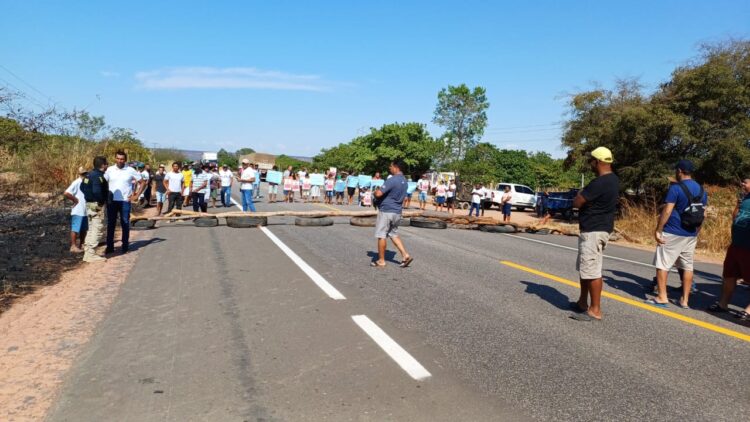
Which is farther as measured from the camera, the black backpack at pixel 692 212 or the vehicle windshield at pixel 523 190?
the vehicle windshield at pixel 523 190

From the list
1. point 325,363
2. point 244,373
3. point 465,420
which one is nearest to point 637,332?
point 465,420

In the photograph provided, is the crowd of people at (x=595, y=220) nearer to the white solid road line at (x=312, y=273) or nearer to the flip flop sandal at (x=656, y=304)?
the flip flop sandal at (x=656, y=304)

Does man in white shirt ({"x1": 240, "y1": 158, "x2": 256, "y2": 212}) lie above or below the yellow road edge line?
above

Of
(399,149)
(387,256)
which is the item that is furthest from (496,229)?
(399,149)

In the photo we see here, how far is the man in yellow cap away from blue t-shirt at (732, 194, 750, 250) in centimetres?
190

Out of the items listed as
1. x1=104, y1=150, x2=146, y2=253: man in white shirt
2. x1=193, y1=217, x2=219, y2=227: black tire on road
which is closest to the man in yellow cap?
x1=104, y1=150, x2=146, y2=253: man in white shirt

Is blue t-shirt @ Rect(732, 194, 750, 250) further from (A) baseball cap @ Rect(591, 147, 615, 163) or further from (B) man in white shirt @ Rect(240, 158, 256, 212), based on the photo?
(B) man in white shirt @ Rect(240, 158, 256, 212)

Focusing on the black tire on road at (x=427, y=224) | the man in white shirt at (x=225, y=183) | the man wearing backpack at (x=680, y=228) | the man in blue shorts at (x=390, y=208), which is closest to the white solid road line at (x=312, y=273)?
the man in blue shorts at (x=390, y=208)

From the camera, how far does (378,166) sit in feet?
204

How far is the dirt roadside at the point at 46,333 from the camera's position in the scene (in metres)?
3.52

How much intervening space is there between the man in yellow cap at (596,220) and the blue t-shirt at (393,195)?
330cm

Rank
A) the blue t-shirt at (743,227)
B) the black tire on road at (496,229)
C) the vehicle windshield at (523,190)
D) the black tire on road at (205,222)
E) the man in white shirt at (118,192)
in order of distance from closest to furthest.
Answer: the blue t-shirt at (743,227)
the man in white shirt at (118,192)
the black tire on road at (205,222)
the black tire on road at (496,229)
the vehicle windshield at (523,190)

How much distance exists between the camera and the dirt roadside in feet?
11.5

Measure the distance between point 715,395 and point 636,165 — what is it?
21174 millimetres
